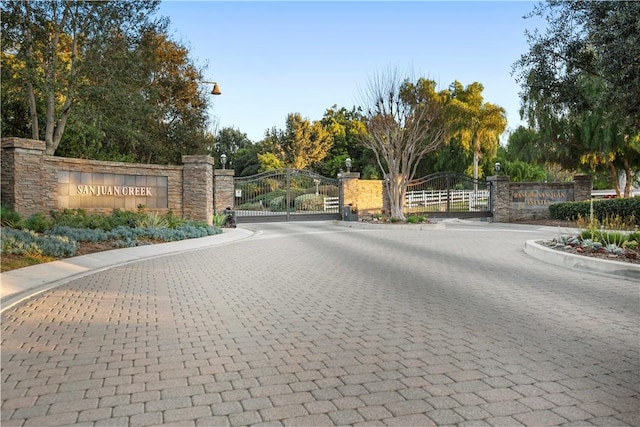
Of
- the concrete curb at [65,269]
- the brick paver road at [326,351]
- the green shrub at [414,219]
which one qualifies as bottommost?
the brick paver road at [326,351]

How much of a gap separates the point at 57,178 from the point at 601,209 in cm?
2211

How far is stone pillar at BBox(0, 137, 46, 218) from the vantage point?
14.5 metres

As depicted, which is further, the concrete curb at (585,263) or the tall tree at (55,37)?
the tall tree at (55,37)

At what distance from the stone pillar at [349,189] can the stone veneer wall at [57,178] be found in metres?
10.7

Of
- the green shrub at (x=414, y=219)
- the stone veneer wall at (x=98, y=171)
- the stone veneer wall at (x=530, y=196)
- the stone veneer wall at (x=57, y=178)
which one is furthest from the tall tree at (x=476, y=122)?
the stone veneer wall at (x=98, y=171)

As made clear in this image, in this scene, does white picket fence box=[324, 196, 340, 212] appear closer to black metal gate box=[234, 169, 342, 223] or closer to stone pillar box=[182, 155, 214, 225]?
black metal gate box=[234, 169, 342, 223]

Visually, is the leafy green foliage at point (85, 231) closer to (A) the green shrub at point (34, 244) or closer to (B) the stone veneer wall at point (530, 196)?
(A) the green shrub at point (34, 244)

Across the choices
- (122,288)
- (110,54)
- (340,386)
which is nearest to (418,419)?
(340,386)

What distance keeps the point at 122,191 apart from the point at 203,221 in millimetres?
3373

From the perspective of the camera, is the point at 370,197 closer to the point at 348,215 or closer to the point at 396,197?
the point at 348,215

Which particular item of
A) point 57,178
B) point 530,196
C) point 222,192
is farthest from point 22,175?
point 530,196

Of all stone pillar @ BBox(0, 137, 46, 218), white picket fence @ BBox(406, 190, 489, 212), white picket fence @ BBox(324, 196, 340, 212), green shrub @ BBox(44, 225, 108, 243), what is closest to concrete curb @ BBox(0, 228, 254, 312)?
green shrub @ BBox(44, 225, 108, 243)

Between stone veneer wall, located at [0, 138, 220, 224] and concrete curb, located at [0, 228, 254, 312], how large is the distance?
4578mm

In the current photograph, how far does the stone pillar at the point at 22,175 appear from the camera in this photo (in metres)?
14.5
